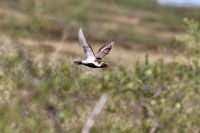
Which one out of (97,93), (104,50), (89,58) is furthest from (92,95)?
(89,58)

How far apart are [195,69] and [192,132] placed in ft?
4.00

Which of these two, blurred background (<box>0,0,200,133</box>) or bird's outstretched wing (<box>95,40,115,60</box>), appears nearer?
bird's outstretched wing (<box>95,40,115,60</box>)

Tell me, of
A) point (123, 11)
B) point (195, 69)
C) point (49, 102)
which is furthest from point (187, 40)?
point (123, 11)

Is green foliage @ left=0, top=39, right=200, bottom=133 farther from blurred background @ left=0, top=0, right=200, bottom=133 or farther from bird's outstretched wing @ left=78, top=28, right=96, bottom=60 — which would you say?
bird's outstretched wing @ left=78, top=28, right=96, bottom=60

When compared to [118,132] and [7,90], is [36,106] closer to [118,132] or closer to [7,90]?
[7,90]

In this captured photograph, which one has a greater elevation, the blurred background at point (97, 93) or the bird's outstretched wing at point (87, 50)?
the bird's outstretched wing at point (87, 50)

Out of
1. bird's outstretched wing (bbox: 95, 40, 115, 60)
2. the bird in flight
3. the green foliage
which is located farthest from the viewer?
the green foliage

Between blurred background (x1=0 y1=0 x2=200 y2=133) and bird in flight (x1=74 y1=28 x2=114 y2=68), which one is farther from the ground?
bird in flight (x1=74 y1=28 x2=114 y2=68)

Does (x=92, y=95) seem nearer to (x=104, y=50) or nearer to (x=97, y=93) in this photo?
(x=97, y=93)

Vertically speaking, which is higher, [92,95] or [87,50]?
[87,50]

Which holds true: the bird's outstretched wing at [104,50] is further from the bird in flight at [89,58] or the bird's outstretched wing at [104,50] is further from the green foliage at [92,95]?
the green foliage at [92,95]

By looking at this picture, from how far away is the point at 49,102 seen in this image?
6.05 metres

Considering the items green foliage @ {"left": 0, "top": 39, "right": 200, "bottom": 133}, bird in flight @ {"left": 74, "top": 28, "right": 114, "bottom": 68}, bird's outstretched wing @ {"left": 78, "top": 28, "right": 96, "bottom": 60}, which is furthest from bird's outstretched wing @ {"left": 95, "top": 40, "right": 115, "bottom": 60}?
green foliage @ {"left": 0, "top": 39, "right": 200, "bottom": 133}

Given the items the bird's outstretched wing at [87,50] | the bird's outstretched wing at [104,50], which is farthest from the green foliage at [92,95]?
the bird's outstretched wing at [87,50]
